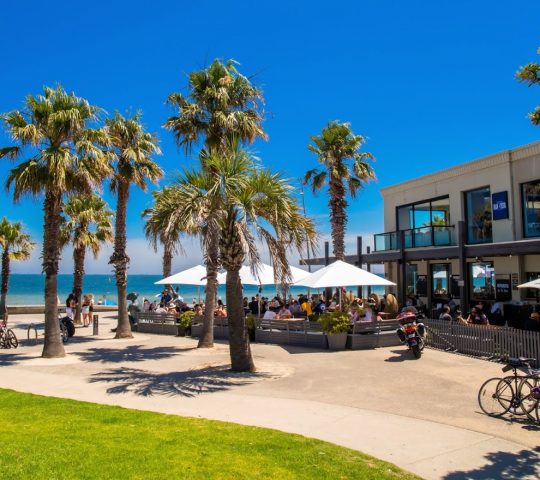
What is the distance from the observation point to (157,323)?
21.8 metres

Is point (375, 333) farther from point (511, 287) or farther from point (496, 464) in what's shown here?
point (496, 464)

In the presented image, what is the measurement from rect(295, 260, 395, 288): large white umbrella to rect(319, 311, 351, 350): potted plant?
3.41 feet

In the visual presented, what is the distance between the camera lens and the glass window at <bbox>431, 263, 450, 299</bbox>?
23.9 metres

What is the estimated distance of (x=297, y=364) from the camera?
1316cm

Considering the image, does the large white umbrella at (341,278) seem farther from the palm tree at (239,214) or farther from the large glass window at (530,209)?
the large glass window at (530,209)

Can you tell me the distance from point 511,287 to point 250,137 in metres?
11.8

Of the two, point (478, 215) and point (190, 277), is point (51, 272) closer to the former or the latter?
point (190, 277)

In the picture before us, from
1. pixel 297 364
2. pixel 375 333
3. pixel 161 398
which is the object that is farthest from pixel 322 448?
pixel 375 333

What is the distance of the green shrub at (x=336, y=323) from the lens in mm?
15336

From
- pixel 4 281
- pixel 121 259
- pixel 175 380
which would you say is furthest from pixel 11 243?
pixel 175 380

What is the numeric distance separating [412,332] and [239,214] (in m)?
5.91

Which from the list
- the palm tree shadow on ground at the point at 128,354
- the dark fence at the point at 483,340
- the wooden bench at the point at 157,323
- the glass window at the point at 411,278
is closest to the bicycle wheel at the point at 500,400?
the dark fence at the point at 483,340

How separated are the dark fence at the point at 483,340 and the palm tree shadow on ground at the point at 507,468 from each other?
626cm

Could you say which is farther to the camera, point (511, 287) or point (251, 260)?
point (511, 287)
